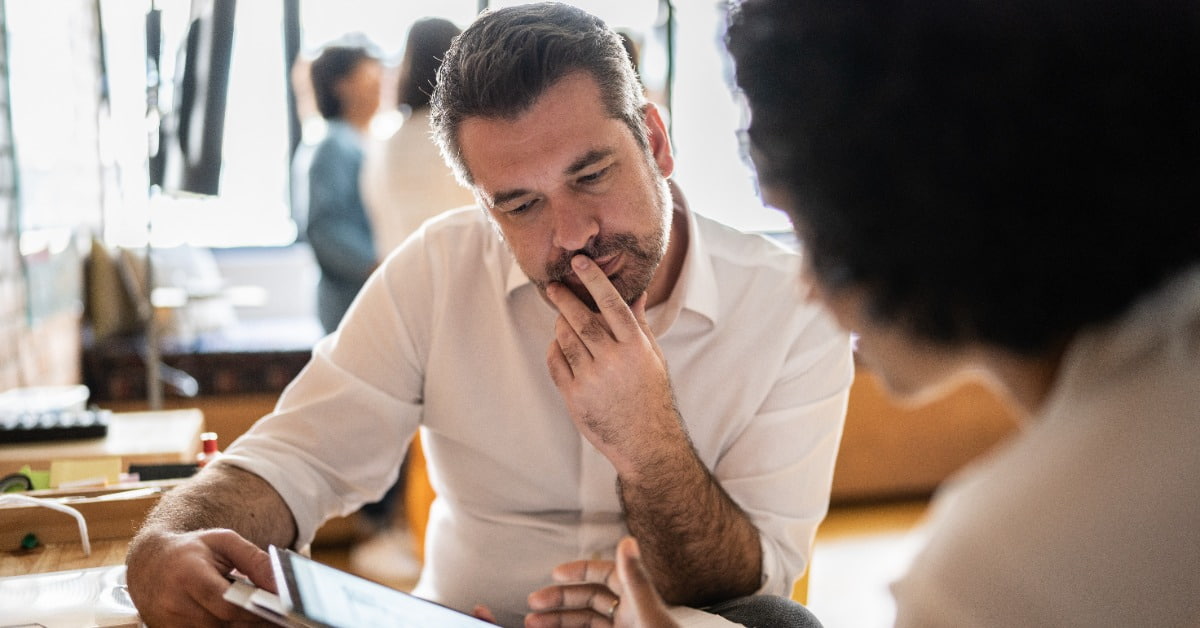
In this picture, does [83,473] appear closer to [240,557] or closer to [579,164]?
[240,557]

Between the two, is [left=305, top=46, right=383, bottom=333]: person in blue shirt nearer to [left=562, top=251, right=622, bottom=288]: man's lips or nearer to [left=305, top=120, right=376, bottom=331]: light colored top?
[left=305, top=120, right=376, bottom=331]: light colored top

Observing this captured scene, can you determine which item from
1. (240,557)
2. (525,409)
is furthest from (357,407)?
(240,557)

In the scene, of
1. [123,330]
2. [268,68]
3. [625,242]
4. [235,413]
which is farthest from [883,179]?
[268,68]

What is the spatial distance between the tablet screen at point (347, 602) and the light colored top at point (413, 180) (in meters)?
1.63

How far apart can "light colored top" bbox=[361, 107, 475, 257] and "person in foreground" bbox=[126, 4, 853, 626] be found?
1.02m

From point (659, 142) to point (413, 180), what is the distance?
1.27 meters

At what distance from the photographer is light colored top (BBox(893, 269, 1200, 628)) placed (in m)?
0.51

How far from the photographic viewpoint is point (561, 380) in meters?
1.23

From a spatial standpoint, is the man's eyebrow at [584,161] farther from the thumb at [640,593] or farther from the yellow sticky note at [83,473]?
the yellow sticky note at [83,473]

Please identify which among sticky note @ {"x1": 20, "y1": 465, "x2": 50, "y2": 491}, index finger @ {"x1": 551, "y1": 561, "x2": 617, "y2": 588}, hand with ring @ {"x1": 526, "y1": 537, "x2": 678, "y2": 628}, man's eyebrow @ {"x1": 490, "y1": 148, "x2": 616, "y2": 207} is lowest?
hand with ring @ {"x1": 526, "y1": 537, "x2": 678, "y2": 628}

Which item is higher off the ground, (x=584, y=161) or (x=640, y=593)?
(x=584, y=161)

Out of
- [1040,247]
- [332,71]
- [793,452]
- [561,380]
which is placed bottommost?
[793,452]

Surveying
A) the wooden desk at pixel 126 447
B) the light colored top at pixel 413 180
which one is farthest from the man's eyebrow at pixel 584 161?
the light colored top at pixel 413 180

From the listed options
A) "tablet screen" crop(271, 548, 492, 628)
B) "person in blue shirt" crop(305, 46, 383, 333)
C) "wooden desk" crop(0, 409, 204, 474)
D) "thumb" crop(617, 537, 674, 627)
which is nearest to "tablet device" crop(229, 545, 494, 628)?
"tablet screen" crop(271, 548, 492, 628)
